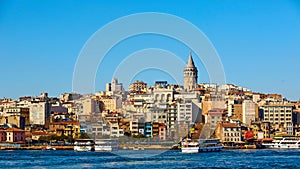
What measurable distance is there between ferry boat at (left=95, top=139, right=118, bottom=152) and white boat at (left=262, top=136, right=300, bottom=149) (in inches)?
255

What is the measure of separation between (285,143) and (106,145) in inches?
284

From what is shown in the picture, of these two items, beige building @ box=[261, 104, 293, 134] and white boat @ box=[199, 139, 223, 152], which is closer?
white boat @ box=[199, 139, 223, 152]

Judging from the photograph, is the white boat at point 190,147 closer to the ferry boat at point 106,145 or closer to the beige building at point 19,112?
the ferry boat at point 106,145

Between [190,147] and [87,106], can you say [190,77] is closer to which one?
[87,106]

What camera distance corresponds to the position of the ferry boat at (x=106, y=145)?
2720 cm

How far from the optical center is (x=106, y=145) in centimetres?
2748

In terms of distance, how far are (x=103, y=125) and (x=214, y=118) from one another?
5.39 meters

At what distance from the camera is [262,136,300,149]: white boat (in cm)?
2965

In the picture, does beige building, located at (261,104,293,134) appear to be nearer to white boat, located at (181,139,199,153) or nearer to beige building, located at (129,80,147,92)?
white boat, located at (181,139,199,153)

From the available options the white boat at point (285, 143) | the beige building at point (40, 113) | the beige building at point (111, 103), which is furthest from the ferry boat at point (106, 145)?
the beige building at point (111, 103)

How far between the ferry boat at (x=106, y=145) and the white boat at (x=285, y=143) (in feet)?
21.3

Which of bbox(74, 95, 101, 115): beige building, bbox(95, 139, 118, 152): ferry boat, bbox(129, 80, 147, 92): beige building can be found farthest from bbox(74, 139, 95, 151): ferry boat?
bbox(129, 80, 147, 92): beige building

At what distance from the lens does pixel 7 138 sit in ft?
106

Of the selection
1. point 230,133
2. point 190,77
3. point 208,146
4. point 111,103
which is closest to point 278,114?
point 230,133
